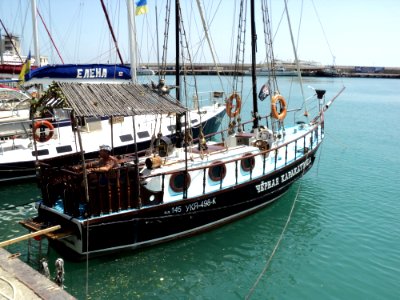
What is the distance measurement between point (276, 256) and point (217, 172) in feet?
11.5

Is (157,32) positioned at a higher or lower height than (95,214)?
higher

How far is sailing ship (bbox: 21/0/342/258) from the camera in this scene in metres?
10.9

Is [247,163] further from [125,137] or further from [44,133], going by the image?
[44,133]

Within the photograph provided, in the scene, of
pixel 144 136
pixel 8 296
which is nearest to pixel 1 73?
pixel 144 136

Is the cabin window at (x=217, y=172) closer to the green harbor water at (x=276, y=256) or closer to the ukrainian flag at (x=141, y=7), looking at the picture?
the green harbor water at (x=276, y=256)

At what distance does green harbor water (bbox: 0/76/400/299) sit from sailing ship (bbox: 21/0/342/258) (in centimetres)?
61

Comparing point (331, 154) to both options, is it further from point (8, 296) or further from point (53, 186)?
point (8, 296)

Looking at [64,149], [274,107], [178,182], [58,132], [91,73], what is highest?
[91,73]

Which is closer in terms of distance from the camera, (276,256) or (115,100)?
(115,100)

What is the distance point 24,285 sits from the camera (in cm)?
806

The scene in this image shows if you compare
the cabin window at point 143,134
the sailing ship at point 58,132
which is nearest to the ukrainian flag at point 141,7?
the sailing ship at point 58,132

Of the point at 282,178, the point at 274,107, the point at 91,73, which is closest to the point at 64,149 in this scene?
the point at 91,73

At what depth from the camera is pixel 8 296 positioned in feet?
24.8

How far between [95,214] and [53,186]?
1.78m
